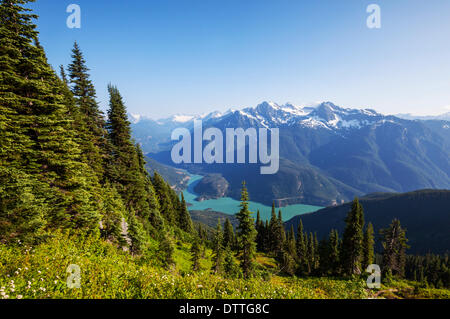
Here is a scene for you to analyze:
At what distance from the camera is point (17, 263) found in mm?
6750

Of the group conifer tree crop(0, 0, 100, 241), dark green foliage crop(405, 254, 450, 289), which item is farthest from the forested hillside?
dark green foliage crop(405, 254, 450, 289)

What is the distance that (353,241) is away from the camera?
3356 cm

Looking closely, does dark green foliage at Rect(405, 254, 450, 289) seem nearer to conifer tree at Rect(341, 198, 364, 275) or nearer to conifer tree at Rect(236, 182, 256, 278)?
conifer tree at Rect(341, 198, 364, 275)

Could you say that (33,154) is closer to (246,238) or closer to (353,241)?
(246,238)

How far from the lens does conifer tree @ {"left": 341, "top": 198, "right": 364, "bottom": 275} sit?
33.4 metres

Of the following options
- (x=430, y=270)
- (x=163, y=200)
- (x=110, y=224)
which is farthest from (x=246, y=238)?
(x=430, y=270)

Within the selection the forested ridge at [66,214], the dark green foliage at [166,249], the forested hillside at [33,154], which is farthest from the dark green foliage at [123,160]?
the forested hillside at [33,154]

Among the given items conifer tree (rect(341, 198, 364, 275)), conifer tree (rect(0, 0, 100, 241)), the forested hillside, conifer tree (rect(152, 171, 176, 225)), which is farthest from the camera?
conifer tree (rect(152, 171, 176, 225))

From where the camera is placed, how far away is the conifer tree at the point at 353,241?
33428mm

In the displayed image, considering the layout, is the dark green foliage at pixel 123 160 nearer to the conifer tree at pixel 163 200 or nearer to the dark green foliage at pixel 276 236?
the conifer tree at pixel 163 200

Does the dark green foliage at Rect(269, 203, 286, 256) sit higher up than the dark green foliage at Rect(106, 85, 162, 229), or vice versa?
the dark green foliage at Rect(106, 85, 162, 229)

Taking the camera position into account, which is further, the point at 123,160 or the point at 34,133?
the point at 123,160
